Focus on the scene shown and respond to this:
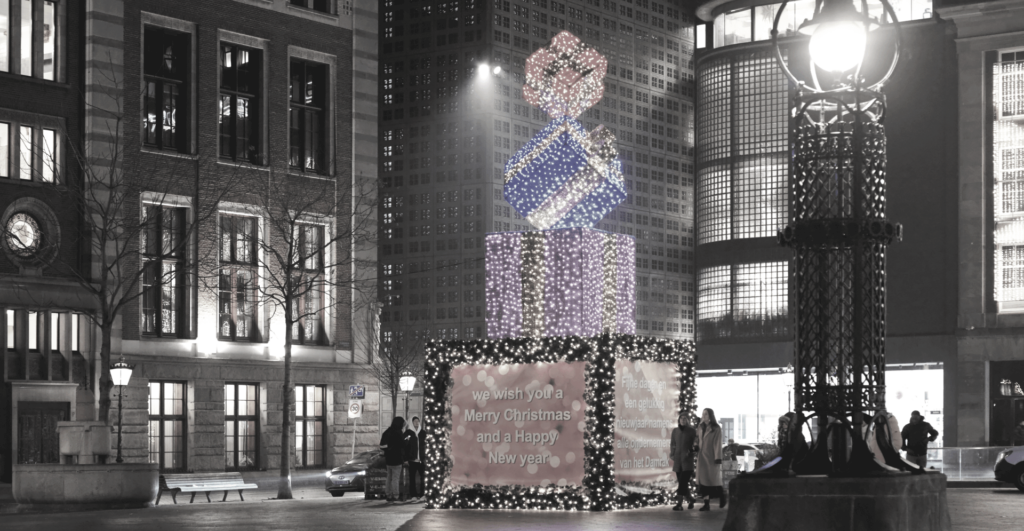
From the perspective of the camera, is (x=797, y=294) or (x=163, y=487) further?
(x=163, y=487)

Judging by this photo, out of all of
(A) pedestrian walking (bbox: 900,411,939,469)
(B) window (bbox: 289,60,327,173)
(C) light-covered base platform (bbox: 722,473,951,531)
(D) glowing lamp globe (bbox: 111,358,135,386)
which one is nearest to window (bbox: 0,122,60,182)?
(D) glowing lamp globe (bbox: 111,358,135,386)

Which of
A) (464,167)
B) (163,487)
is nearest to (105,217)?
(163,487)

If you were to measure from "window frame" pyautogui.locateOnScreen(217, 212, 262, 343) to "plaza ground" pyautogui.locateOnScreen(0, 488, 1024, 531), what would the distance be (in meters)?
21.8

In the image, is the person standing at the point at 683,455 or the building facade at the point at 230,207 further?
the building facade at the point at 230,207

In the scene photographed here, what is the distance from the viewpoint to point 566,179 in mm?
26609

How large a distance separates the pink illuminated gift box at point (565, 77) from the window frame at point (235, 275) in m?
24.3

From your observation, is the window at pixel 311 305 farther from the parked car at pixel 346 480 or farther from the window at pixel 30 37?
the parked car at pixel 346 480

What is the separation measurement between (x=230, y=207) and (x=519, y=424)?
27.7 meters

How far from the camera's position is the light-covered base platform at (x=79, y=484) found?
29781mm

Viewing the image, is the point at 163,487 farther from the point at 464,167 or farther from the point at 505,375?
the point at 464,167

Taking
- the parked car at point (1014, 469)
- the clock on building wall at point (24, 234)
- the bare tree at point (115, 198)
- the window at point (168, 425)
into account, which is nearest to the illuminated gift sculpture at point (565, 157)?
the parked car at point (1014, 469)

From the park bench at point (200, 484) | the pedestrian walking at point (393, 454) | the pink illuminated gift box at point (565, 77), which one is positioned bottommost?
the park bench at point (200, 484)

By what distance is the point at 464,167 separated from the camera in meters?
177

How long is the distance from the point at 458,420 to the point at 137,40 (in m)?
27.2
